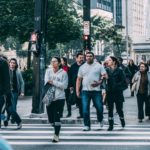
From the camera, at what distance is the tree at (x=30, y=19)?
29.8 meters

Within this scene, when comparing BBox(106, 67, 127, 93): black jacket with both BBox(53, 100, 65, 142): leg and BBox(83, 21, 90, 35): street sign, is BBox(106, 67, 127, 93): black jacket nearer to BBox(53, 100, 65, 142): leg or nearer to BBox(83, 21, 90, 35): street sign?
BBox(53, 100, 65, 142): leg

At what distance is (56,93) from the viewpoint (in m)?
10.4

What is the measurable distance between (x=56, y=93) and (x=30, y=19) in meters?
19.7

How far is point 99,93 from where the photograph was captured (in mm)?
11938

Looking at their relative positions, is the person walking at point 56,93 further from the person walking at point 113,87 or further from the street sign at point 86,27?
the street sign at point 86,27

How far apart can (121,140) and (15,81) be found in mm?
3656

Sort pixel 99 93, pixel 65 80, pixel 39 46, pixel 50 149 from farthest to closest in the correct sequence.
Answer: pixel 39 46, pixel 99 93, pixel 65 80, pixel 50 149

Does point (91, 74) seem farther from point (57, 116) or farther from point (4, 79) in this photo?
point (4, 79)

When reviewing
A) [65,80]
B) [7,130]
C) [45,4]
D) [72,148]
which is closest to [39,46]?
[45,4]

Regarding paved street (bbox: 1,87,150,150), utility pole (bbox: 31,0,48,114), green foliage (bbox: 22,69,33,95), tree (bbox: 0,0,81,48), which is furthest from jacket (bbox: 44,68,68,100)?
tree (bbox: 0,0,81,48)

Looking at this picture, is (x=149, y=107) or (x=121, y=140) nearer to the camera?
(x=121, y=140)

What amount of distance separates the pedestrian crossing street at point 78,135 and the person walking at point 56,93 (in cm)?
38

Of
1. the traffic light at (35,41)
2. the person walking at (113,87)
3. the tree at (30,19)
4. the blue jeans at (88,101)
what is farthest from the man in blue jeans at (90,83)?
the tree at (30,19)

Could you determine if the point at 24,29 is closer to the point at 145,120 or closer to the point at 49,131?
the point at 145,120
